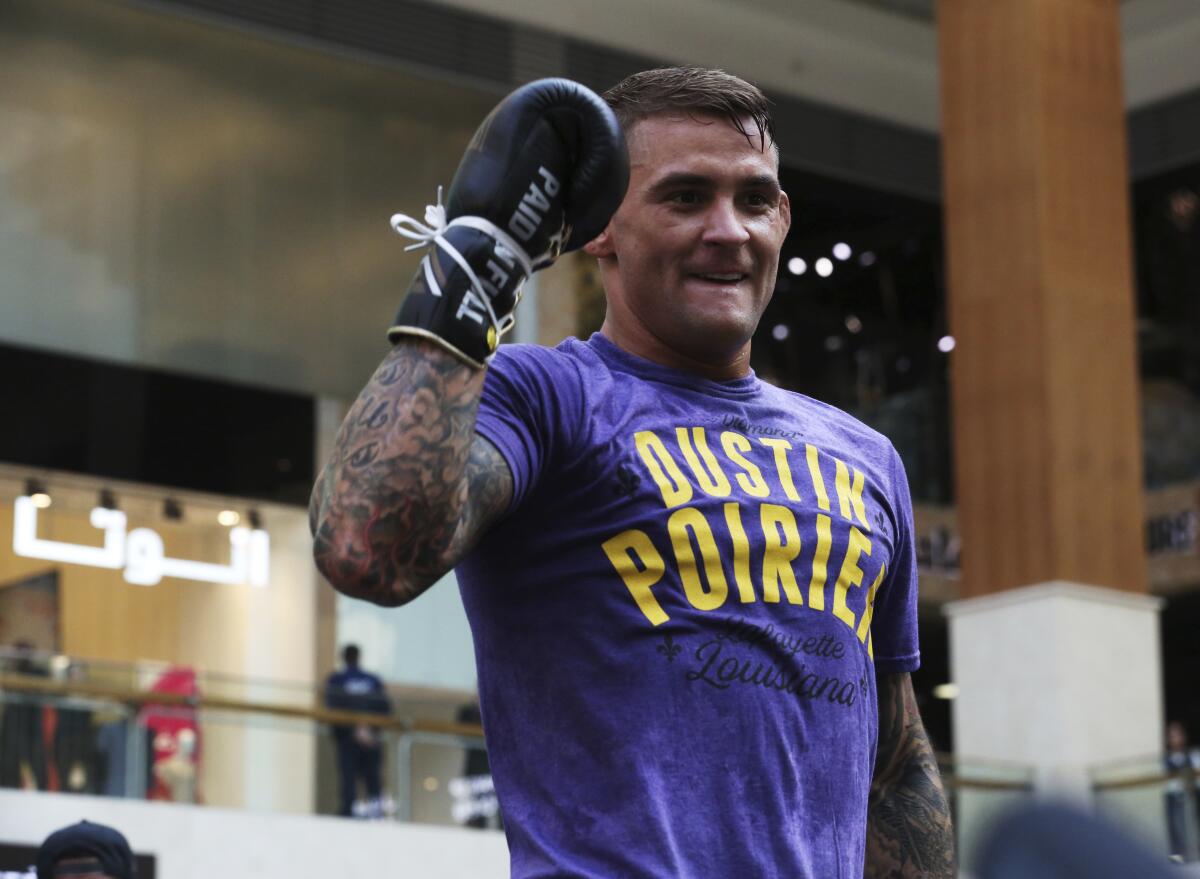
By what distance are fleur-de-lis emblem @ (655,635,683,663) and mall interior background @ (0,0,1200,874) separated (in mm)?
12174

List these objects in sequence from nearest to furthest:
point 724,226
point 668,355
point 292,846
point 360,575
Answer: point 360,575, point 724,226, point 668,355, point 292,846

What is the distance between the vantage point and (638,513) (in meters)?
2.05

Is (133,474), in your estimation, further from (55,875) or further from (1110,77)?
(55,875)

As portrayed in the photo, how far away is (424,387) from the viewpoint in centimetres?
178

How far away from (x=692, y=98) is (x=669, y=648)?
1.98 ft

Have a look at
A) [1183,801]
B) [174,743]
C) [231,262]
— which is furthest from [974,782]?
[231,262]

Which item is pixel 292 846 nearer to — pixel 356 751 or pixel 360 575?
pixel 356 751

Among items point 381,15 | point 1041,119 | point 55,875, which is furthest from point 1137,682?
point 55,875

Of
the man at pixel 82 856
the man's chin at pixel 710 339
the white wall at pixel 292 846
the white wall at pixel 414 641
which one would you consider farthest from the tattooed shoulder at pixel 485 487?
the white wall at pixel 414 641

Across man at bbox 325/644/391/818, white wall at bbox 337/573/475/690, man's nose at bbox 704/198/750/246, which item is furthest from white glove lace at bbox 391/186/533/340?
white wall at bbox 337/573/475/690

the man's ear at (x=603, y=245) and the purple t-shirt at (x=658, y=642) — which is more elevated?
the man's ear at (x=603, y=245)

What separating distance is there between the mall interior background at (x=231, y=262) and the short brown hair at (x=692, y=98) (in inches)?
473

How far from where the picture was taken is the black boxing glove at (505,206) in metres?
1.78

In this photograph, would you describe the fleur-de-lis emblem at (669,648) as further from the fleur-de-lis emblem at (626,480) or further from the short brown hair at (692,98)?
the short brown hair at (692,98)
